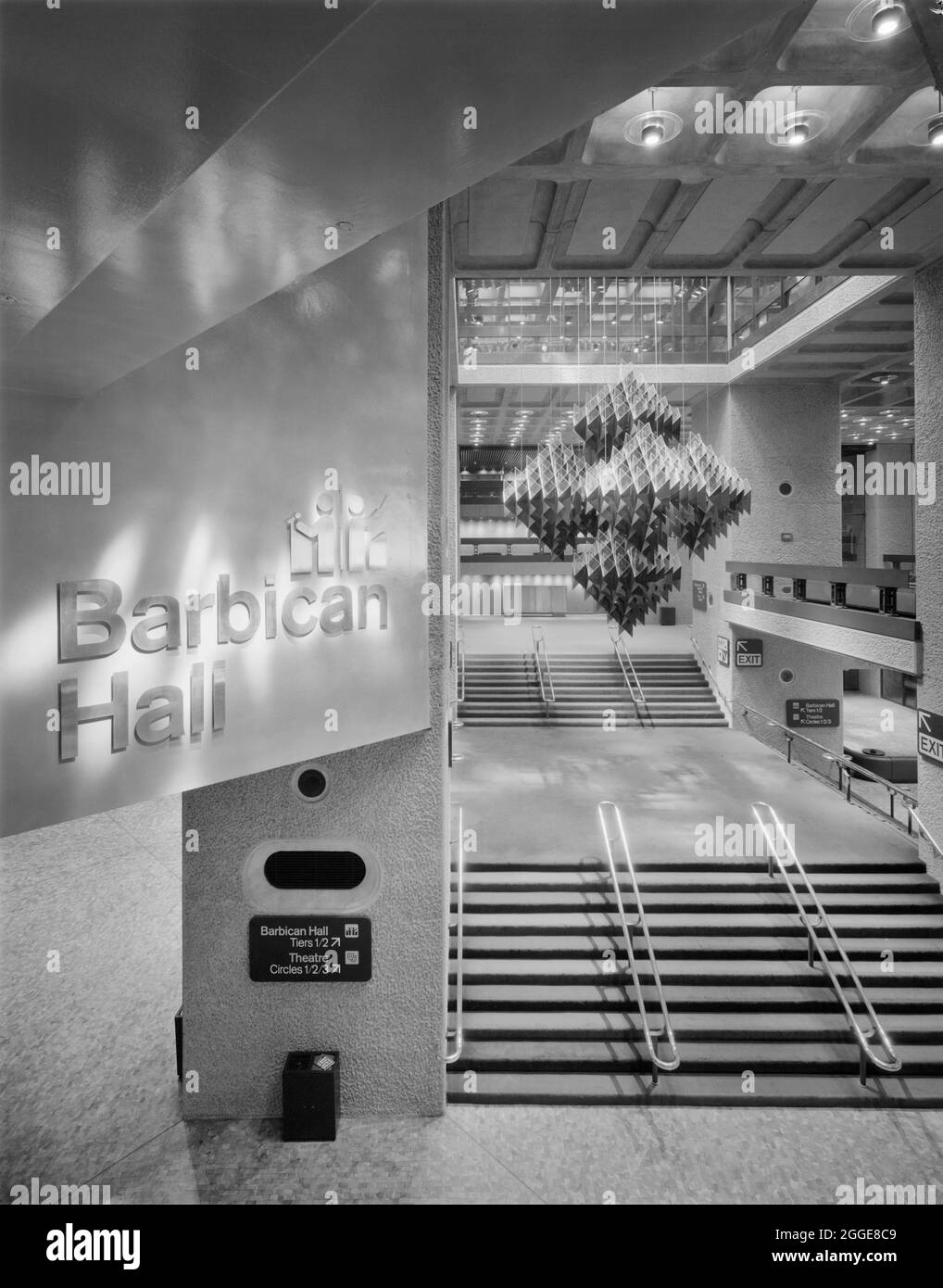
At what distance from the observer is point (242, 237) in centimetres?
198

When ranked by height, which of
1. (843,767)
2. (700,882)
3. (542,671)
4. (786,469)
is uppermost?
(786,469)

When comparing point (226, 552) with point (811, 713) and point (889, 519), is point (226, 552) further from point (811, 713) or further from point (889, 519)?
point (889, 519)

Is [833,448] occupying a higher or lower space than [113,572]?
higher

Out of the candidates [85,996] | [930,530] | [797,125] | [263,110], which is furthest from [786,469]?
[263,110]

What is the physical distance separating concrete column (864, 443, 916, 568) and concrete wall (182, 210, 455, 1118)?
20452 millimetres

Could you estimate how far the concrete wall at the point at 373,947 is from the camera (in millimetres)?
5301

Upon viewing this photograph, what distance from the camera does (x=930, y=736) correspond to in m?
7.74

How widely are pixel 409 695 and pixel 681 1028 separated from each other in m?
3.89

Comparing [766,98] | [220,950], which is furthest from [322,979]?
[766,98]

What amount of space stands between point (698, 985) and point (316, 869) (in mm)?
3769

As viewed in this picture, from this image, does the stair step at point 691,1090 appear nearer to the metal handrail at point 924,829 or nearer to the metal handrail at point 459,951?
the metal handrail at point 459,951

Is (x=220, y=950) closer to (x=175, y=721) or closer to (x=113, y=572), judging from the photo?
(x=175, y=721)

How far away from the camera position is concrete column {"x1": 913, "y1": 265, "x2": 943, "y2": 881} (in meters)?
7.54

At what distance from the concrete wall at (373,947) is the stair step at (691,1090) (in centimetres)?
63
